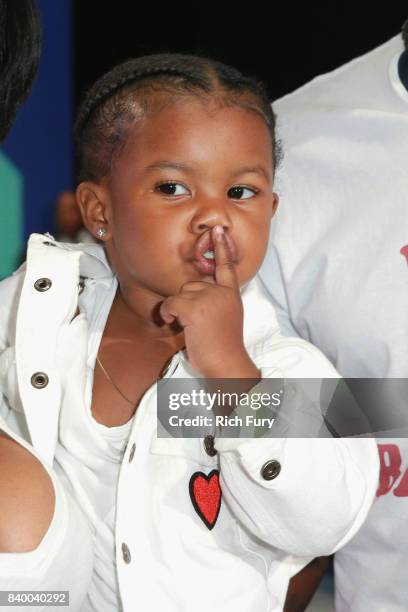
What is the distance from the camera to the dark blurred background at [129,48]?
2.58 m

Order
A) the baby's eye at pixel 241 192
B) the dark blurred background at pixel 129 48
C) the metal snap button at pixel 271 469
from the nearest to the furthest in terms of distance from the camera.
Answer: the metal snap button at pixel 271 469 < the baby's eye at pixel 241 192 < the dark blurred background at pixel 129 48

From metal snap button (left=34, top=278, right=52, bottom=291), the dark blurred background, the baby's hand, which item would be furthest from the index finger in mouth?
the dark blurred background

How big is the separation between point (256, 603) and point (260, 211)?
0.44 meters

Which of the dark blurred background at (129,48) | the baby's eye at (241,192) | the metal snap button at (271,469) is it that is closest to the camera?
the metal snap button at (271,469)

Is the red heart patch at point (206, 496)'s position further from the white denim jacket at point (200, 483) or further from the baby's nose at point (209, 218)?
the baby's nose at point (209, 218)

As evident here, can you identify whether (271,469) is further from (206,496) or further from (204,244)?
(204,244)

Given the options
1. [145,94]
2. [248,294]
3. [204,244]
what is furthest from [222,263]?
[145,94]

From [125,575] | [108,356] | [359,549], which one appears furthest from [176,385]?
[359,549]

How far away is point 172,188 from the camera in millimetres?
1002

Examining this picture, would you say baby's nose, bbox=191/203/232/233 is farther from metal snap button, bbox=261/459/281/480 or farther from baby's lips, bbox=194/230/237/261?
metal snap button, bbox=261/459/281/480

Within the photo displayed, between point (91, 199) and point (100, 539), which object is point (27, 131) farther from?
point (100, 539)

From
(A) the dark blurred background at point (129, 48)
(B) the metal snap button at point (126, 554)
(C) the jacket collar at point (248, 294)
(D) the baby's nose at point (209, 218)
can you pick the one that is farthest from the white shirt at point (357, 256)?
(A) the dark blurred background at point (129, 48)

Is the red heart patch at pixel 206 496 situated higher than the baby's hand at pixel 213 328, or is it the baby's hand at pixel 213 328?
the baby's hand at pixel 213 328

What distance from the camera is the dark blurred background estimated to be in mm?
2582
